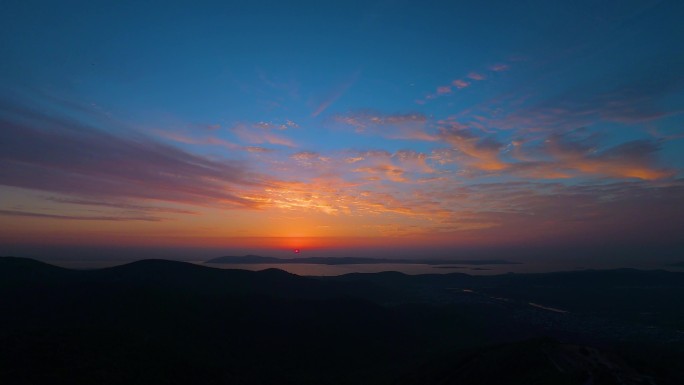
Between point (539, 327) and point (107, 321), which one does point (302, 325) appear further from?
point (539, 327)

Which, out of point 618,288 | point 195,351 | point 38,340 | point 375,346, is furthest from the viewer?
point 618,288

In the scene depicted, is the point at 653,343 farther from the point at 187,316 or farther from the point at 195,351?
the point at 187,316

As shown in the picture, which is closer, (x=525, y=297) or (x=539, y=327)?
(x=539, y=327)

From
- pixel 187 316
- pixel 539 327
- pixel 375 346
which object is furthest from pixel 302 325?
pixel 539 327

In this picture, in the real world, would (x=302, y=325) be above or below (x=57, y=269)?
below

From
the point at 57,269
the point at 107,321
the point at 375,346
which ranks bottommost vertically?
the point at 375,346

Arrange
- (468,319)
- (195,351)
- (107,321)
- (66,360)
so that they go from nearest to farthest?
(66,360) → (195,351) → (107,321) → (468,319)
